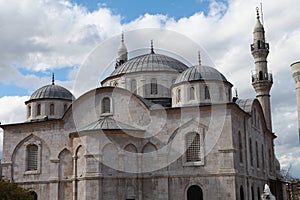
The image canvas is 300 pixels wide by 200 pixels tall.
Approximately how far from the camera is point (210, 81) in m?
24.5

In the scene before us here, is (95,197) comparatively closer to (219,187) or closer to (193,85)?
(219,187)

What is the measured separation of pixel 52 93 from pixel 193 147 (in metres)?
10.8

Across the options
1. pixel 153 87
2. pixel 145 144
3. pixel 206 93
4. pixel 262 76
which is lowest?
pixel 145 144

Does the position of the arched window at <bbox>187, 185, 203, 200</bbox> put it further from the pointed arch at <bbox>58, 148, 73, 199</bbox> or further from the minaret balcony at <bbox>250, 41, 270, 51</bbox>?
the minaret balcony at <bbox>250, 41, 270, 51</bbox>

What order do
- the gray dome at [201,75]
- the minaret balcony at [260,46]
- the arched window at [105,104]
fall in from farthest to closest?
the minaret balcony at [260,46] → the arched window at [105,104] → the gray dome at [201,75]

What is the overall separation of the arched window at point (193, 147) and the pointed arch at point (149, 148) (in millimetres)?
1749

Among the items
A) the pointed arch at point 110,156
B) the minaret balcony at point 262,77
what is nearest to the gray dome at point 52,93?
the pointed arch at point 110,156

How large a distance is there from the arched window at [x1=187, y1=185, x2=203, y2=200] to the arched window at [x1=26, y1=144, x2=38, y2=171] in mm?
9144

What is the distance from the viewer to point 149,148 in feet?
77.0

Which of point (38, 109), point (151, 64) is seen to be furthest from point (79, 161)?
point (151, 64)

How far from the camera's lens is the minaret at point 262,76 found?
33.1 m

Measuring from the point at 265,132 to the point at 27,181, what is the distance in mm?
16203

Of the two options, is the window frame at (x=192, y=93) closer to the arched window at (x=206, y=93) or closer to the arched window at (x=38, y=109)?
the arched window at (x=206, y=93)

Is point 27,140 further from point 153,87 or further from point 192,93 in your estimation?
point 192,93
